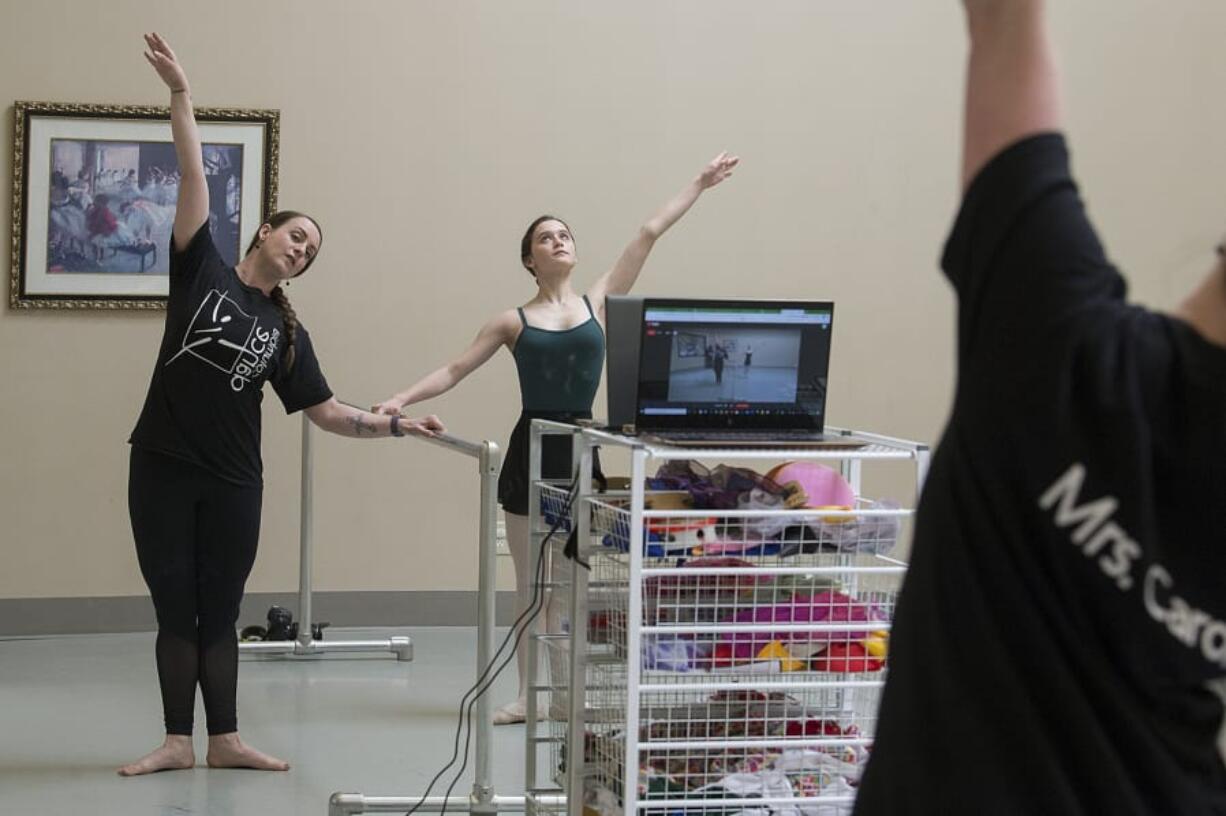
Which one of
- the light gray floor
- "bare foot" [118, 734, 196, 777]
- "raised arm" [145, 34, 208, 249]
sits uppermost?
"raised arm" [145, 34, 208, 249]

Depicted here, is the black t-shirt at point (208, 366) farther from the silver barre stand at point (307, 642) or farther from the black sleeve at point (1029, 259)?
the black sleeve at point (1029, 259)

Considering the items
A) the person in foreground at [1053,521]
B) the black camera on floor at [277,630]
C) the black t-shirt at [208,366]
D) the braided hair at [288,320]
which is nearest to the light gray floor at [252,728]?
the black camera on floor at [277,630]

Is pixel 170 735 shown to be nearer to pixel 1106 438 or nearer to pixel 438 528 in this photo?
pixel 438 528

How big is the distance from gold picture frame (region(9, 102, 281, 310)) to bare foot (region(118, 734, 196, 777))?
2.47 metres

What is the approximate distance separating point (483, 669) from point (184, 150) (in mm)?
1599

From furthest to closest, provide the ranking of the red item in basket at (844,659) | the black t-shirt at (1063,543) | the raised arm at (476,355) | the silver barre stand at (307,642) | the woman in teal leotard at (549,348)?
the silver barre stand at (307,642), the raised arm at (476,355), the woman in teal leotard at (549,348), the red item in basket at (844,659), the black t-shirt at (1063,543)

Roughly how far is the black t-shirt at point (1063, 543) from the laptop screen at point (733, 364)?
6.70ft

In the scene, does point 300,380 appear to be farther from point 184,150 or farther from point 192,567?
point 184,150

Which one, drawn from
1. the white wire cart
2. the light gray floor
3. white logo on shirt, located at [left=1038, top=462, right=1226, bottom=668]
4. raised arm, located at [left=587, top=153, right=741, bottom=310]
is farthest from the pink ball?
white logo on shirt, located at [left=1038, top=462, right=1226, bottom=668]

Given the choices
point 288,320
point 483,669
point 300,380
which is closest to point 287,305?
point 288,320

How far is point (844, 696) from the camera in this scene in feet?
9.68

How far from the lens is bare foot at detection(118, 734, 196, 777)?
4.26m

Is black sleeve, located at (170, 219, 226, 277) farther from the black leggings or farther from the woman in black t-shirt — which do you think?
the black leggings

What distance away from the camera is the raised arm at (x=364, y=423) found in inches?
157
